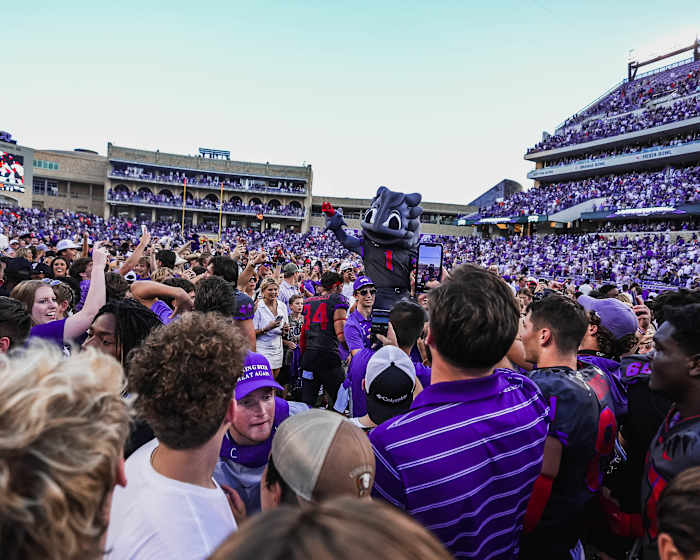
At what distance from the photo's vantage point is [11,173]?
41.8 meters

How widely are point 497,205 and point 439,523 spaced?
50837mm

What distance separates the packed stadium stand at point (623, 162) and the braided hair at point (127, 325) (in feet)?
119

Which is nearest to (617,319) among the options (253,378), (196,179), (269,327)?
(253,378)

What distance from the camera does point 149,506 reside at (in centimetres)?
127

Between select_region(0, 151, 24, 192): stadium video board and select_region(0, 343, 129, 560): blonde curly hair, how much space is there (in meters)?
51.0

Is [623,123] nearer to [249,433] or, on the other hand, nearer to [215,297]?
[215,297]

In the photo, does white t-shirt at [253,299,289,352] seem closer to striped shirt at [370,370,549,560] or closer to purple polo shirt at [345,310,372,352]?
purple polo shirt at [345,310,372,352]

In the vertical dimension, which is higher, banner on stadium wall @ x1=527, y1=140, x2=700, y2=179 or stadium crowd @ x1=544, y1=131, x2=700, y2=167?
stadium crowd @ x1=544, y1=131, x2=700, y2=167

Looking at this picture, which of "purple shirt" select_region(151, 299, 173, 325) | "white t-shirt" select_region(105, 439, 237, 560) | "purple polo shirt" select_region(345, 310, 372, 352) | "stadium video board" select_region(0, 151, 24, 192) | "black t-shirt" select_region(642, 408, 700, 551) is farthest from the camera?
"stadium video board" select_region(0, 151, 24, 192)

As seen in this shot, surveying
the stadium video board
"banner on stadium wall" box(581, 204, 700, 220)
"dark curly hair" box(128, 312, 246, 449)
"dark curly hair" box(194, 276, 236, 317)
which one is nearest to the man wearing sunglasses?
"dark curly hair" box(194, 276, 236, 317)

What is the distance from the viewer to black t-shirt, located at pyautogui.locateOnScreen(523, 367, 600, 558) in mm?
2008

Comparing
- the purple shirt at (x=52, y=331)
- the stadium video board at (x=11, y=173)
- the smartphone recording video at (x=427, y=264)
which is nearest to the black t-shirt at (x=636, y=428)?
the purple shirt at (x=52, y=331)

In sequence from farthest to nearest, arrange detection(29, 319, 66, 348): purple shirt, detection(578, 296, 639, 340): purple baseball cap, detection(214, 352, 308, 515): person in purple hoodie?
detection(578, 296, 639, 340): purple baseball cap → detection(29, 319, 66, 348): purple shirt → detection(214, 352, 308, 515): person in purple hoodie

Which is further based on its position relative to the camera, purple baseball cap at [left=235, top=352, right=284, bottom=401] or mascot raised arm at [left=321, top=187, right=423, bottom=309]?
mascot raised arm at [left=321, top=187, right=423, bottom=309]
